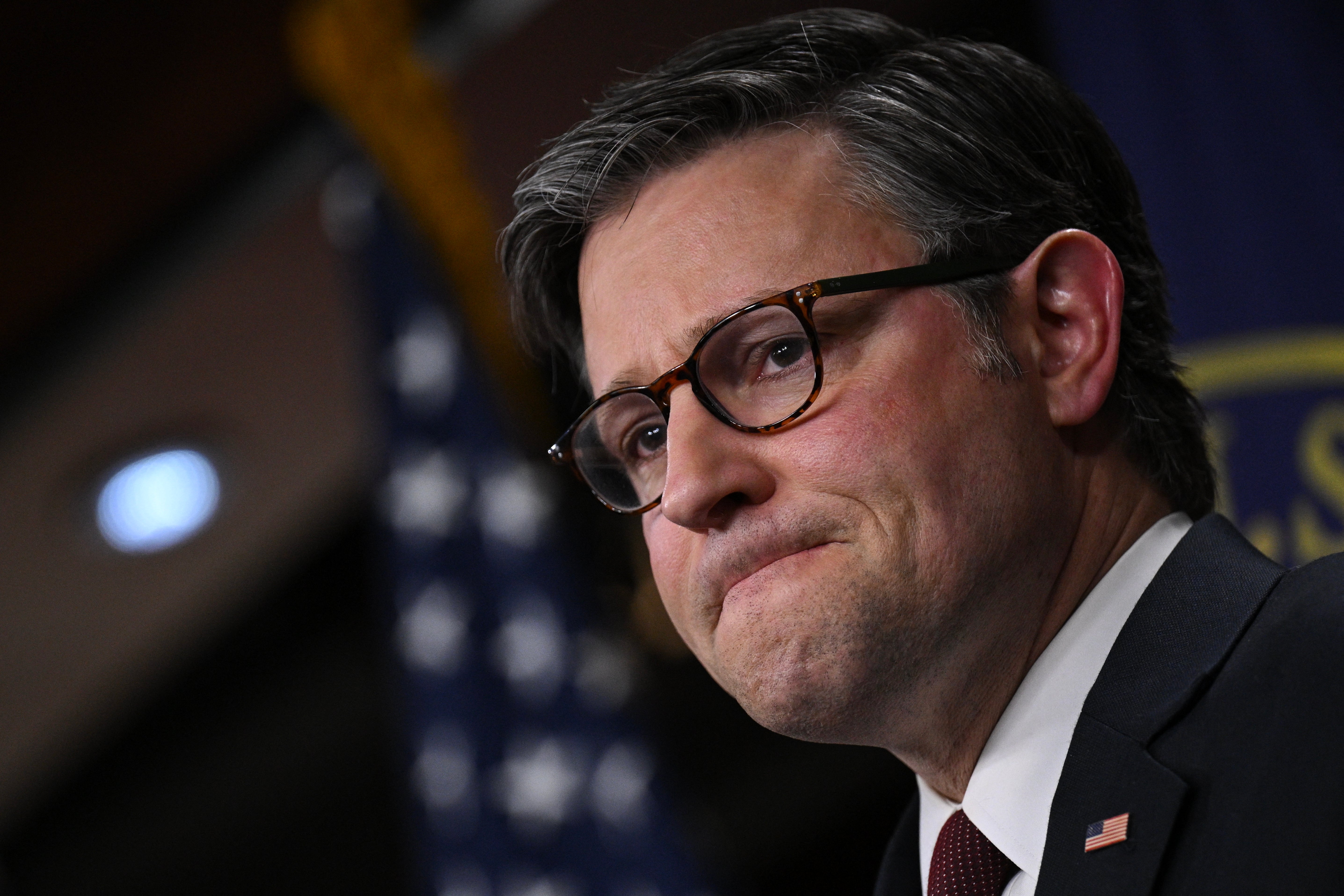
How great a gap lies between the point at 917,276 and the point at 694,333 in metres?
0.21

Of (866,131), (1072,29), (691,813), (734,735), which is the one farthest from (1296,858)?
(734,735)

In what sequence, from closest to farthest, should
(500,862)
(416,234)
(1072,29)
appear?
(1072,29)
(500,862)
(416,234)

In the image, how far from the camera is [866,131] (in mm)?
1265

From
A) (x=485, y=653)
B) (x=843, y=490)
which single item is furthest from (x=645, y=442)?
(x=485, y=653)

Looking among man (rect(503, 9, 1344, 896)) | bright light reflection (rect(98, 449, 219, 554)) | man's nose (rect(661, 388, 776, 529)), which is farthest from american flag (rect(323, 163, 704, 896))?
man's nose (rect(661, 388, 776, 529))

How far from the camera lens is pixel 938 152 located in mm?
1234

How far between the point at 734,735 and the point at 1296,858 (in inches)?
221

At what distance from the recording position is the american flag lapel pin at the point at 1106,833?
95 cm

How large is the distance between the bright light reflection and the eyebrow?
4390 millimetres

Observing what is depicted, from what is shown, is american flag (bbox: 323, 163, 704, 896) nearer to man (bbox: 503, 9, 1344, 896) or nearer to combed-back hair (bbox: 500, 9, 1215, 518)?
man (bbox: 503, 9, 1344, 896)

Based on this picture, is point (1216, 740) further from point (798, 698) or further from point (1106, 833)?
point (798, 698)

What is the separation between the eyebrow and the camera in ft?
3.83

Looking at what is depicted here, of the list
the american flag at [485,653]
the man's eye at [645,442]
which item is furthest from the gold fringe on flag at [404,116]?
the man's eye at [645,442]

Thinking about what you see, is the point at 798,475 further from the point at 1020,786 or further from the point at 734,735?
the point at 734,735
